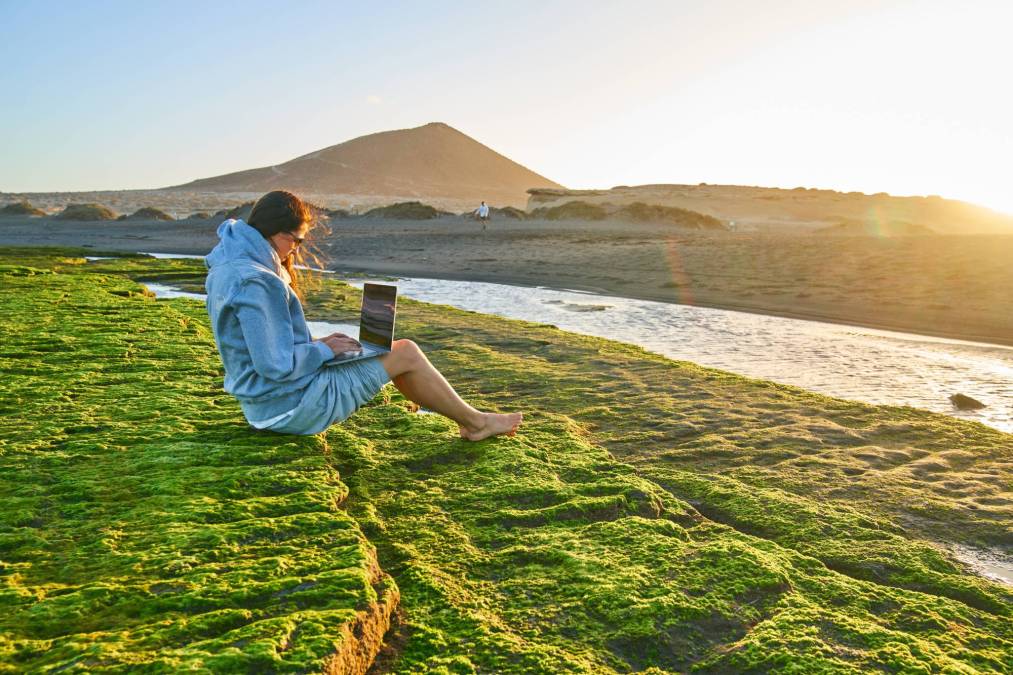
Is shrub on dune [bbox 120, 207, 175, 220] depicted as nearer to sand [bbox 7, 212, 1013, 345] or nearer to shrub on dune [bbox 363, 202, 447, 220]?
shrub on dune [bbox 363, 202, 447, 220]

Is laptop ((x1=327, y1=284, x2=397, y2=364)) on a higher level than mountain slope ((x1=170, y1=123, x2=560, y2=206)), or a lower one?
lower

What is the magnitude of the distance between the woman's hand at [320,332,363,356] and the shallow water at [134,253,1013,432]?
5514 millimetres

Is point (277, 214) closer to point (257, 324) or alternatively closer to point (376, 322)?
point (257, 324)

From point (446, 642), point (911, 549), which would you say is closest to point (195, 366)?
point (446, 642)

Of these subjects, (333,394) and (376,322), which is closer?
(333,394)

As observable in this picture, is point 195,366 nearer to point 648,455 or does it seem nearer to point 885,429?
point 648,455

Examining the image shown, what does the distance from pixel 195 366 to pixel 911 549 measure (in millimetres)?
5449

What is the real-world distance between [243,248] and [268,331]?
46 cm

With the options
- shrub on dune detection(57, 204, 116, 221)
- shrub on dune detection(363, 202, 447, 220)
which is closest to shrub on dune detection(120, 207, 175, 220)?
shrub on dune detection(57, 204, 116, 221)

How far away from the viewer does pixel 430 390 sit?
172 inches

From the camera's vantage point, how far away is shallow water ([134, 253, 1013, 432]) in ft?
25.3

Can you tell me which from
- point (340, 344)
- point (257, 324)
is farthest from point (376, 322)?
point (257, 324)

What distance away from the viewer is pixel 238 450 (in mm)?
3953

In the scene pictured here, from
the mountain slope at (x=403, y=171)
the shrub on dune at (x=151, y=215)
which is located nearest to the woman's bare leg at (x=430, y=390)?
the shrub on dune at (x=151, y=215)
